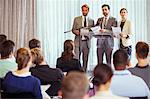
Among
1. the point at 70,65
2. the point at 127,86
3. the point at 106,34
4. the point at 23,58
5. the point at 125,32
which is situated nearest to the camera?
the point at 127,86

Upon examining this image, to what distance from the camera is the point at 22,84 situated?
343cm

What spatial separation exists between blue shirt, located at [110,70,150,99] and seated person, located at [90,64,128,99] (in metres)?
0.65

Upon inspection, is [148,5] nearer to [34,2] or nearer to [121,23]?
[121,23]

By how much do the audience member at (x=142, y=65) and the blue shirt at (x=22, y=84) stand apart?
1102mm

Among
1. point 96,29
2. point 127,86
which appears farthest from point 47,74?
point 96,29

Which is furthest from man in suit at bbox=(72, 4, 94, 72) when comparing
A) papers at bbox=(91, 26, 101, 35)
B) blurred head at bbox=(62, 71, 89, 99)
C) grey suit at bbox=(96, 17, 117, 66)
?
blurred head at bbox=(62, 71, 89, 99)

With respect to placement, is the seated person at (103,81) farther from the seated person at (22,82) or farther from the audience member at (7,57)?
the audience member at (7,57)

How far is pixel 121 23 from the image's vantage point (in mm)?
7168

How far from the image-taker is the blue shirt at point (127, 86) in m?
3.30

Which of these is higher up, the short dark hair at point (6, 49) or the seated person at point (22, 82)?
the short dark hair at point (6, 49)

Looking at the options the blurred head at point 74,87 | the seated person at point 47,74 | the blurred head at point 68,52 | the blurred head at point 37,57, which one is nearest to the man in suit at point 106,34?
the blurred head at point 68,52

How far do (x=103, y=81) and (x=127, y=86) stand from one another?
758 millimetres

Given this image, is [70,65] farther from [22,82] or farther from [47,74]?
[22,82]

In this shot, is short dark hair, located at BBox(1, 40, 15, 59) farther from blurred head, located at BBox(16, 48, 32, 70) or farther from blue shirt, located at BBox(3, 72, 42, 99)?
blue shirt, located at BBox(3, 72, 42, 99)
